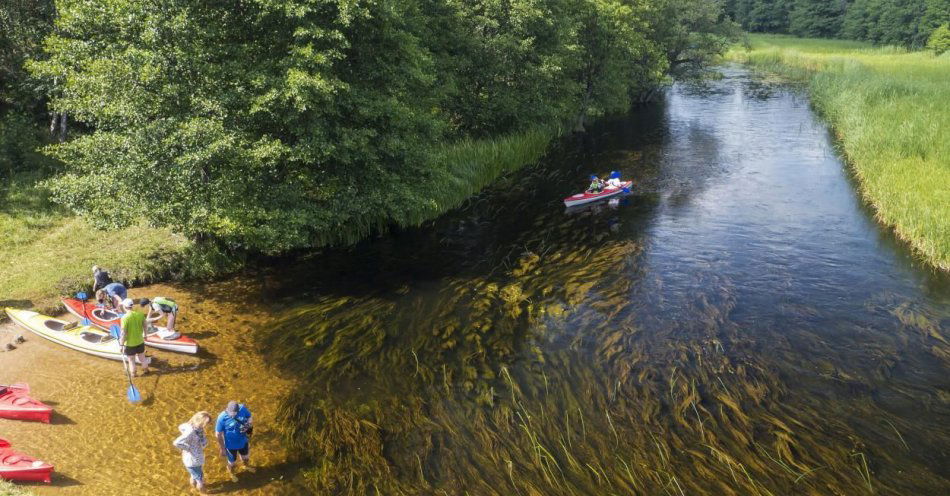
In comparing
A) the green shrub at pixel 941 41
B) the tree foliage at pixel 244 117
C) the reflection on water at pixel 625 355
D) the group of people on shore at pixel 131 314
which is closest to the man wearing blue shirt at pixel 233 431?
the reflection on water at pixel 625 355

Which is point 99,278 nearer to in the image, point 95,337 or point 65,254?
point 95,337

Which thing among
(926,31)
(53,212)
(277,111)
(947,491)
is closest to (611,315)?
(947,491)

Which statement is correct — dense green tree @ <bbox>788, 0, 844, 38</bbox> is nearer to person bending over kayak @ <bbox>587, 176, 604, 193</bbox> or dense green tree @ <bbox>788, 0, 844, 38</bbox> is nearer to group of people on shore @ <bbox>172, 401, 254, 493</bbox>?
person bending over kayak @ <bbox>587, 176, 604, 193</bbox>

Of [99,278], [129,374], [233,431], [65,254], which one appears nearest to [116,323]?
[99,278]

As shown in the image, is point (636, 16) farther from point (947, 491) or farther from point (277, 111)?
point (947, 491)

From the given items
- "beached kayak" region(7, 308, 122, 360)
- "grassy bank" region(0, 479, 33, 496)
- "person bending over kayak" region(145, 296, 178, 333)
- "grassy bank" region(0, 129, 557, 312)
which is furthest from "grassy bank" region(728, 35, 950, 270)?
"beached kayak" region(7, 308, 122, 360)

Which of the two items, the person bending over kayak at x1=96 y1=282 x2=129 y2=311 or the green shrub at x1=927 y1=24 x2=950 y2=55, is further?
the green shrub at x1=927 y1=24 x2=950 y2=55

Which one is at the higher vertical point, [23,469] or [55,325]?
[55,325]
